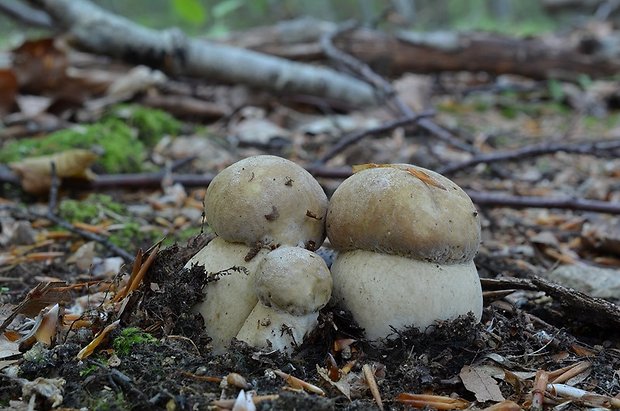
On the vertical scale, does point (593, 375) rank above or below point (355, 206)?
below

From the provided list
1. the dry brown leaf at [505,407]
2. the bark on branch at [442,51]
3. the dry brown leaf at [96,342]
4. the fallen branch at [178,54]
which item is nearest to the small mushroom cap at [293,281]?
the dry brown leaf at [96,342]

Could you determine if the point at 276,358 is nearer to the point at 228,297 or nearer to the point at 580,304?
the point at 228,297

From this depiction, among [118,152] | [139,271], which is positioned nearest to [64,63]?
[118,152]

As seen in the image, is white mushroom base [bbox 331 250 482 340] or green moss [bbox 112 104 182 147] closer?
white mushroom base [bbox 331 250 482 340]

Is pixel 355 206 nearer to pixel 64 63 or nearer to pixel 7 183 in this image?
pixel 7 183

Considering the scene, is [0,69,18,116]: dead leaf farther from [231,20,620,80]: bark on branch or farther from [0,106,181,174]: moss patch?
[231,20,620,80]: bark on branch

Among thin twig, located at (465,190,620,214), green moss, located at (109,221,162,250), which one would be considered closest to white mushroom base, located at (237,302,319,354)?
green moss, located at (109,221,162,250)

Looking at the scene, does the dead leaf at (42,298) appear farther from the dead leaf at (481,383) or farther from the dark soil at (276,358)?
the dead leaf at (481,383)
